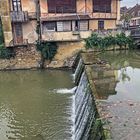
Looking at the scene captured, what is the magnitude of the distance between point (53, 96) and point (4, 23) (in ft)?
43.7

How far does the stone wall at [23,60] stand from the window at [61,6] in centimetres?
503

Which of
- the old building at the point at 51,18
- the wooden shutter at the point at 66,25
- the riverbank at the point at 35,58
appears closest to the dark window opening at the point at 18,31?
the old building at the point at 51,18

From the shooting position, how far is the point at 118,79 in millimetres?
16906

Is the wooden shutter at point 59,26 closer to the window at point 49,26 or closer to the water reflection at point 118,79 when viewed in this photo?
the window at point 49,26

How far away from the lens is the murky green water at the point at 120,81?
44.4 feet

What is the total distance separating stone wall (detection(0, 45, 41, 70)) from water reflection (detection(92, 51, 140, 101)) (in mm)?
9775

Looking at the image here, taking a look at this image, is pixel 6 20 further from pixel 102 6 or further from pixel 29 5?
pixel 102 6

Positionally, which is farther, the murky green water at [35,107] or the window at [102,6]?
the window at [102,6]

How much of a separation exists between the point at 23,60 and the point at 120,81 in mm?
15964

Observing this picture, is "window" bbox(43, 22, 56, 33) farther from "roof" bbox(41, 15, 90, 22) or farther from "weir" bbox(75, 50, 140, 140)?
"weir" bbox(75, 50, 140, 140)

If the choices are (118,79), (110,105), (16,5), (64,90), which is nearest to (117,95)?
(110,105)

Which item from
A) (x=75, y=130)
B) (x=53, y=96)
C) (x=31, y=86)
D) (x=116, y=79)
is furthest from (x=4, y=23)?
(x=75, y=130)

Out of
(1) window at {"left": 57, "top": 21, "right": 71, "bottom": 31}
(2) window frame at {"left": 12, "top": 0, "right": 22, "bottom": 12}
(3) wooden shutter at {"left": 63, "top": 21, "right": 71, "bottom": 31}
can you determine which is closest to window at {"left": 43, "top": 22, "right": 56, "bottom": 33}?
(1) window at {"left": 57, "top": 21, "right": 71, "bottom": 31}

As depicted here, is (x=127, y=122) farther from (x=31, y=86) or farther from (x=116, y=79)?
(x=31, y=86)
